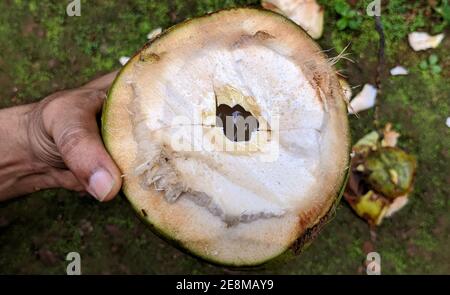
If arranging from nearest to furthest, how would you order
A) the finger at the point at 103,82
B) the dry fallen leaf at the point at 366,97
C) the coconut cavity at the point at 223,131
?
the coconut cavity at the point at 223,131 < the finger at the point at 103,82 < the dry fallen leaf at the point at 366,97

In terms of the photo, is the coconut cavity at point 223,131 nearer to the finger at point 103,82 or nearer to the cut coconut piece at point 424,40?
the finger at point 103,82

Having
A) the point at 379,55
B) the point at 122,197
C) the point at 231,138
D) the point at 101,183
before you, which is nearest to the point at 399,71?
the point at 379,55

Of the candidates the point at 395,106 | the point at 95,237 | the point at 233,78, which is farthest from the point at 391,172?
the point at 95,237

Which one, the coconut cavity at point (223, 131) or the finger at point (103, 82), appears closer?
the coconut cavity at point (223, 131)

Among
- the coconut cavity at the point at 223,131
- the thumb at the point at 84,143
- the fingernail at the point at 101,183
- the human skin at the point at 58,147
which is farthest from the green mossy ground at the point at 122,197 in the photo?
the coconut cavity at the point at 223,131

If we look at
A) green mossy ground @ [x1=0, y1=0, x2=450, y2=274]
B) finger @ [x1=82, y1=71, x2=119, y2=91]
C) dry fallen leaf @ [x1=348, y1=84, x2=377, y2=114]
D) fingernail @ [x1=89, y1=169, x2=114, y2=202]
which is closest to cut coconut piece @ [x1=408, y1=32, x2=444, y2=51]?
green mossy ground @ [x1=0, y1=0, x2=450, y2=274]

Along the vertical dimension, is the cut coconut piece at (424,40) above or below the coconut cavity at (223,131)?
below

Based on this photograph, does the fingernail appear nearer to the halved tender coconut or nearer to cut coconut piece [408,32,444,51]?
the halved tender coconut

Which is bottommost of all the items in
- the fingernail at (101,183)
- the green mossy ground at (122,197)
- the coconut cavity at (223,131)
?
the green mossy ground at (122,197)

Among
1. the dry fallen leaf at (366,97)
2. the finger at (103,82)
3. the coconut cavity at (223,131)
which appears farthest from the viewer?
the dry fallen leaf at (366,97)
